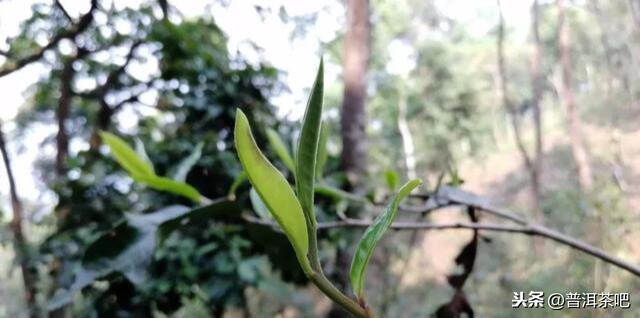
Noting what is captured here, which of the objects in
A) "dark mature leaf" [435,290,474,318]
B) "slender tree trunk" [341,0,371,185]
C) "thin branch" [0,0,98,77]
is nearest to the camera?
"dark mature leaf" [435,290,474,318]

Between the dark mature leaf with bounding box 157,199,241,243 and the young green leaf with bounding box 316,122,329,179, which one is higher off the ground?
the young green leaf with bounding box 316,122,329,179

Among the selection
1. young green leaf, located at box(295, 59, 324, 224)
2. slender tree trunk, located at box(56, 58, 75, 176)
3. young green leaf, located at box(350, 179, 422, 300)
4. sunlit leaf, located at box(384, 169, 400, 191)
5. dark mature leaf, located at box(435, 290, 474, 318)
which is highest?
young green leaf, located at box(295, 59, 324, 224)

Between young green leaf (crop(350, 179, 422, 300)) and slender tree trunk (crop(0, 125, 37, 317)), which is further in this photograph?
slender tree trunk (crop(0, 125, 37, 317))

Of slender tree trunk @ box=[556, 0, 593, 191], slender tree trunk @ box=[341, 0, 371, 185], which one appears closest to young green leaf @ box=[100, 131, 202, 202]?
slender tree trunk @ box=[341, 0, 371, 185]

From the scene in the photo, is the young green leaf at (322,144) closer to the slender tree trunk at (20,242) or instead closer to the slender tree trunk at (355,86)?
the slender tree trunk at (355,86)

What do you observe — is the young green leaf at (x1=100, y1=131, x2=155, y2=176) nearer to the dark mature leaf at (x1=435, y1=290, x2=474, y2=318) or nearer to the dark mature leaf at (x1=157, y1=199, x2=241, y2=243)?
the dark mature leaf at (x1=157, y1=199, x2=241, y2=243)

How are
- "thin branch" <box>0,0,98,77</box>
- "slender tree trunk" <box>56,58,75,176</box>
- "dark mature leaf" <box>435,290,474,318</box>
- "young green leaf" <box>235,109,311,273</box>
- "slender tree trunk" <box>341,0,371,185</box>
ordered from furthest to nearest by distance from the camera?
"slender tree trunk" <box>56,58,75,176</box> < "slender tree trunk" <box>341,0,371,185</box> < "thin branch" <box>0,0,98,77</box> < "dark mature leaf" <box>435,290,474,318</box> < "young green leaf" <box>235,109,311,273</box>

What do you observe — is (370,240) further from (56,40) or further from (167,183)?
(56,40)

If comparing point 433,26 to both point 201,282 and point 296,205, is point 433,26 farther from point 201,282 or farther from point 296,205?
point 296,205

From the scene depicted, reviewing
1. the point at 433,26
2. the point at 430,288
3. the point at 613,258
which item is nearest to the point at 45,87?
the point at 613,258
